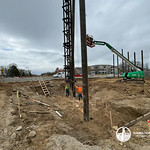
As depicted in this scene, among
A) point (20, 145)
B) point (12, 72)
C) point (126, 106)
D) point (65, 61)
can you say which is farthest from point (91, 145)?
point (12, 72)

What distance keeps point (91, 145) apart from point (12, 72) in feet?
145

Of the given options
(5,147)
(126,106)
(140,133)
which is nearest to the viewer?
(5,147)

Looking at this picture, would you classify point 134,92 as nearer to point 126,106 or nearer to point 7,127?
point 126,106

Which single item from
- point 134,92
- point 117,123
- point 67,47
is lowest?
point 117,123

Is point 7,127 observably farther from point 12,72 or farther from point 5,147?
point 12,72

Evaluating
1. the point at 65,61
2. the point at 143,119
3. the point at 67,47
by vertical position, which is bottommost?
the point at 143,119

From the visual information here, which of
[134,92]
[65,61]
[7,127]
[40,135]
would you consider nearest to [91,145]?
[40,135]

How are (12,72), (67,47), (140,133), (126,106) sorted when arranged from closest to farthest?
(140,133) < (126,106) < (67,47) < (12,72)

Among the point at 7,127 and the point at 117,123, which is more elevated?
the point at 7,127

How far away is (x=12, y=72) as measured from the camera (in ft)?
127

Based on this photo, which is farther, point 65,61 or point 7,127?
point 65,61

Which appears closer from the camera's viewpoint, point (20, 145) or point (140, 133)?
point (20, 145)

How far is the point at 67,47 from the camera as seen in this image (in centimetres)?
1121

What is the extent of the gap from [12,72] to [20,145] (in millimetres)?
43127
